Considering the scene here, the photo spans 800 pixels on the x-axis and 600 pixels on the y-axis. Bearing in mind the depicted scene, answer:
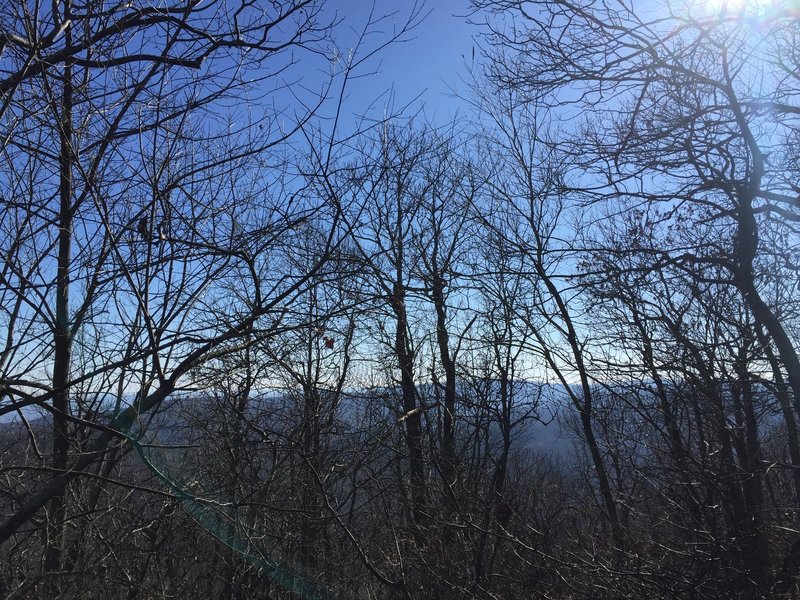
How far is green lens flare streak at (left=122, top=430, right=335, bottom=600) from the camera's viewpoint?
344cm

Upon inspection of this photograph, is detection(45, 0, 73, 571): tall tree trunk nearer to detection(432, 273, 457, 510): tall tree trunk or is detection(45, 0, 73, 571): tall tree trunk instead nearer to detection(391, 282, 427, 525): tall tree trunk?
detection(391, 282, 427, 525): tall tree trunk

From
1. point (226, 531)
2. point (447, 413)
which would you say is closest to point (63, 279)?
point (226, 531)

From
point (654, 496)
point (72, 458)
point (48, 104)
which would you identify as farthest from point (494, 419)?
point (48, 104)

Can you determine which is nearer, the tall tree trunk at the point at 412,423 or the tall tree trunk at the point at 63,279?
the tall tree trunk at the point at 63,279

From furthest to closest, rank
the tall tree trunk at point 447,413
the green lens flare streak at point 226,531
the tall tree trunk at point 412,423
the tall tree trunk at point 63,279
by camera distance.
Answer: the tall tree trunk at point 412,423, the tall tree trunk at point 447,413, the green lens flare streak at point 226,531, the tall tree trunk at point 63,279

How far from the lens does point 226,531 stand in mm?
4824

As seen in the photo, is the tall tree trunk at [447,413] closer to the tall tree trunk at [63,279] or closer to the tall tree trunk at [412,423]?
the tall tree trunk at [412,423]

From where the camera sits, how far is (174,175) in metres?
3.51

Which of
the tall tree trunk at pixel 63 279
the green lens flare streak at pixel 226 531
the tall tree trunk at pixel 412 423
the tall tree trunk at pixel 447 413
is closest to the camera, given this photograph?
the tall tree trunk at pixel 63 279

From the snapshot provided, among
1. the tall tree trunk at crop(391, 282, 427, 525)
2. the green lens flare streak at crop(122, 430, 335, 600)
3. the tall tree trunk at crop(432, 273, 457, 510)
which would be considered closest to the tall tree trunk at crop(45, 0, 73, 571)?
the green lens flare streak at crop(122, 430, 335, 600)

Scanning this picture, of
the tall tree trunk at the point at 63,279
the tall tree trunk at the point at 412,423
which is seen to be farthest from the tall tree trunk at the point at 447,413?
the tall tree trunk at the point at 63,279

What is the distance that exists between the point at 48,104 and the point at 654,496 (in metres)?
5.80

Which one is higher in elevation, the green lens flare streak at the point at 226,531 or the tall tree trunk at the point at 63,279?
the tall tree trunk at the point at 63,279

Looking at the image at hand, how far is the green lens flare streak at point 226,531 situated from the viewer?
3.44 metres
